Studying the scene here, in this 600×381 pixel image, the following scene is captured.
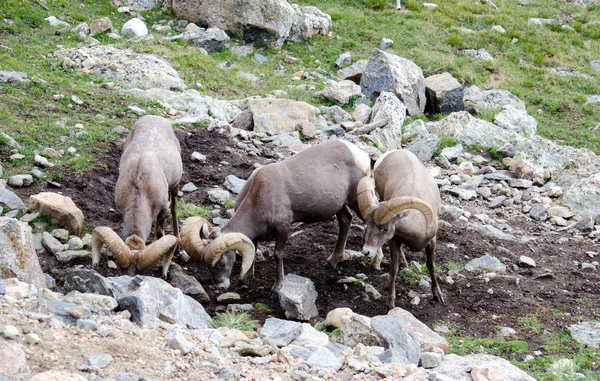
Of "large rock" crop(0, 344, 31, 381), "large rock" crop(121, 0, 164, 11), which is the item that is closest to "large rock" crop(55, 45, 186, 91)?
"large rock" crop(121, 0, 164, 11)

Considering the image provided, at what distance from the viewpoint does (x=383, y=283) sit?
1166 centimetres

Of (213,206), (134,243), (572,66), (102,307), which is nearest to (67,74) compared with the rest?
(213,206)

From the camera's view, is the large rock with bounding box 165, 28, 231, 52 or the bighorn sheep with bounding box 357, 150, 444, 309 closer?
the bighorn sheep with bounding box 357, 150, 444, 309

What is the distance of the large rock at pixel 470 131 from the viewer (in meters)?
18.3

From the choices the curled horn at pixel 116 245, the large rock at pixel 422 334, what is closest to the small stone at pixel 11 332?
the curled horn at pixel 116 245

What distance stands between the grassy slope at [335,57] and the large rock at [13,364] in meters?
7.55

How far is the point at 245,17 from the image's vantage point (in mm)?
22719

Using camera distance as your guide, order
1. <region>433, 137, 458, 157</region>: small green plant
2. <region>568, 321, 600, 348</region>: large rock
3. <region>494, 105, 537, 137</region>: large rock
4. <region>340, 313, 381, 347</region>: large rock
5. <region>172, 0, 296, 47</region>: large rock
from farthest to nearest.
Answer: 1. <region>172, 0, 296, 47</region>: large rock
2. <region>494, 105, 537, 137</region>: large rock
3. <region>433, 137, 458, 157</region>: small green plant
4. <region>568, 321, 600, 348</region>: large rock
5. <region>340, 313, 381, 347</region>: large rock

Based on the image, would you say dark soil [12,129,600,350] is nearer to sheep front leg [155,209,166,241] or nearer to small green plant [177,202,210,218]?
small green plant [177,202,210,218]

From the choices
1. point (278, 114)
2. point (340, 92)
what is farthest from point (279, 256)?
point (340, 92)

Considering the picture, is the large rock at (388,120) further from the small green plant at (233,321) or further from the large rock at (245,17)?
the small green plant at (233,321)

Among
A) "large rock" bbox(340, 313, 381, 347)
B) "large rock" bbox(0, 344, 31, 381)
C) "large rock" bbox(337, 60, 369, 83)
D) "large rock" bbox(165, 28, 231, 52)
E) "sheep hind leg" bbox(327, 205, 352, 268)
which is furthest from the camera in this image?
"large rock" bbox(165, 28, 231, 52)

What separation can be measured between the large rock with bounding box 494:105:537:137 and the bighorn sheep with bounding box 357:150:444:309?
8419mm

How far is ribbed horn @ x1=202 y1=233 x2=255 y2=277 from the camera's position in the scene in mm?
10156
